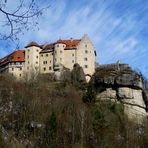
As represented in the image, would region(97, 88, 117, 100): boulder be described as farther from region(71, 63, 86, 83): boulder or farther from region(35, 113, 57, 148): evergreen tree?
region(35, 113, 57, 148): evergreen tree

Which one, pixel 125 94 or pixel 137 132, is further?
pixel 125 94

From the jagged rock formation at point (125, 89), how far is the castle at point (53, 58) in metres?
3.97

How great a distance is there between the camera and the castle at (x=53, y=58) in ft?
226

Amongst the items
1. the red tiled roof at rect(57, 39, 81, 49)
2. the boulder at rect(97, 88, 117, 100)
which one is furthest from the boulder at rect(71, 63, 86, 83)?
the red tiled roof at rect(57, 39, 81, 49)

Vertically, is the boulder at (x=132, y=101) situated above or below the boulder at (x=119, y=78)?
below

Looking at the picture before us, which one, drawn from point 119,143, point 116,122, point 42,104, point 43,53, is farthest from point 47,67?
point 119,143

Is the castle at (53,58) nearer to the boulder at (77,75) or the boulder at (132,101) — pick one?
the boulder at (77,75)

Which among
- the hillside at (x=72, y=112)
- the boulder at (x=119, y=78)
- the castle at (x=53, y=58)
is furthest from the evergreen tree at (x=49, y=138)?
the castle at (x=53, y=58)

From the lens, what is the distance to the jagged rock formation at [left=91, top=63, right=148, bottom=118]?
6291 centimetres

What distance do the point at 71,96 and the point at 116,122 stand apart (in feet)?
28.2

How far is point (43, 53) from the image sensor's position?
236 ft

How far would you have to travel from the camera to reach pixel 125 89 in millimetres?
64125

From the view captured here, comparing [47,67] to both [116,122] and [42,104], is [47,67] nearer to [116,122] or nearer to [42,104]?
[42,104]

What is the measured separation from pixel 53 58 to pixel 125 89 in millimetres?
14484
